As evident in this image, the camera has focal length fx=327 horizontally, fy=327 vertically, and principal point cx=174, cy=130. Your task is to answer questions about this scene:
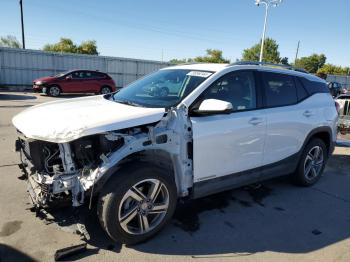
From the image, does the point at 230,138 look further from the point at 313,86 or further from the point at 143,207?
the point at 313,86

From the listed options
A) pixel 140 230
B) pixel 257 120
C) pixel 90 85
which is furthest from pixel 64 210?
pixel 90 85

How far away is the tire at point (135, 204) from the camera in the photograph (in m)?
3.12

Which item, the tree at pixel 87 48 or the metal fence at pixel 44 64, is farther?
the tree at pixel 87 48

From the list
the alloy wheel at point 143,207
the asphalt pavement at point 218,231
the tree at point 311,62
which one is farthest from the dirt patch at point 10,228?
the tree at point 311,62

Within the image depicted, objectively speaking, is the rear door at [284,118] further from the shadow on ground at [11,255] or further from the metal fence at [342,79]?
the metal fence at [342,79]

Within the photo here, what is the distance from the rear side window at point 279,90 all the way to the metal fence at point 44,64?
854 inches

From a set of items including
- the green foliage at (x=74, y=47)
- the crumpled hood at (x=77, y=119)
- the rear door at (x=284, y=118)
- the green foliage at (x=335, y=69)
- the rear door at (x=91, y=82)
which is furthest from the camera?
the green foliage at (x=335, y=69)

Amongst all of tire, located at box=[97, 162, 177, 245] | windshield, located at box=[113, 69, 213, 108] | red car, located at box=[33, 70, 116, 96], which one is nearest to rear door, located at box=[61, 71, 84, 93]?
red car, located at box=[33, 70, 116, 96]

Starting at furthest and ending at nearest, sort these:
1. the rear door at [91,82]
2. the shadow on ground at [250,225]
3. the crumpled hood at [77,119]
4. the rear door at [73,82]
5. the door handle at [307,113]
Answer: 1. the rear door at [91,82]
2. the rear door at [73,82]
3. the door handle at [307,113]
4. the shadow on ground at [250,225]
5. the crumpled hood at [77,119]

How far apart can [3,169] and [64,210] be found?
2189 mm

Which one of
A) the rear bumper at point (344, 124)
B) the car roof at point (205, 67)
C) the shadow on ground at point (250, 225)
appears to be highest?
the car roof at point (205, 67)

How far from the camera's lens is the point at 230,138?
12.7 ft

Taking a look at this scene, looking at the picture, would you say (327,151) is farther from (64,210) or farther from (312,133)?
(64,210)

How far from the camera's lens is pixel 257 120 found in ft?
13.7
